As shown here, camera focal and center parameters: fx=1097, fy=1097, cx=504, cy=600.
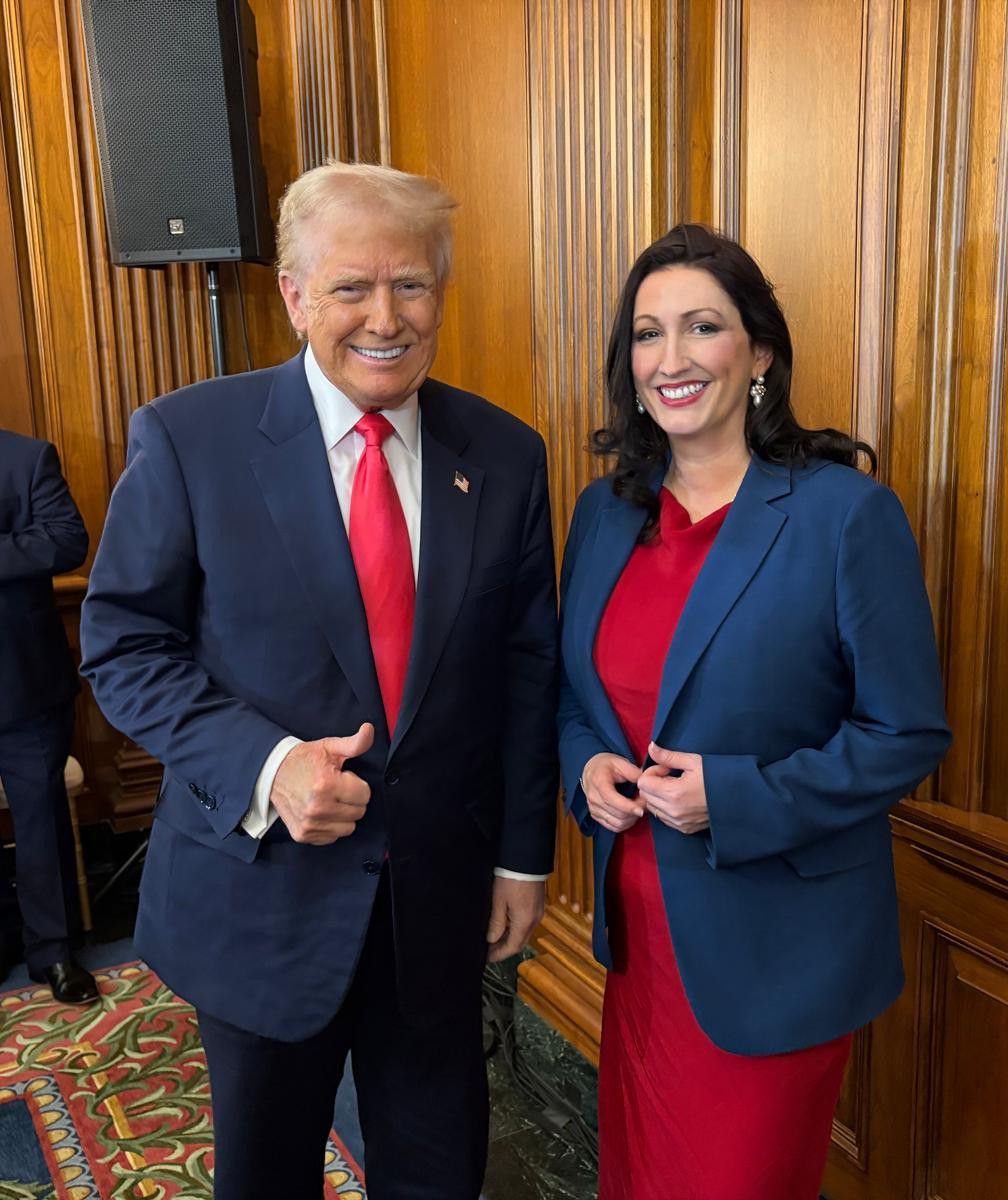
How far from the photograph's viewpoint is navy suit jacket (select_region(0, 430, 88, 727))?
2836 millimetres

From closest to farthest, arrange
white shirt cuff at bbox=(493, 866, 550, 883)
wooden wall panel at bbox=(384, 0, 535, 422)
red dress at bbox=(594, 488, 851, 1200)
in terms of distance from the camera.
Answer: red dress at bbox=(594, 488, 851, 1200)
white shirt cuff at bbox=(493, 866, 550, 883)
wooden wall panel at bbox=(384, 0, 535, 422)

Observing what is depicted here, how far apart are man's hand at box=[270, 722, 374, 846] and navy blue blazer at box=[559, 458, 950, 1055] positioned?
388 millimetres

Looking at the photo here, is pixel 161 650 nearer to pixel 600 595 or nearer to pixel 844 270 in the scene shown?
pixel 600 595

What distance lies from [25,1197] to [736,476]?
6.42 feet

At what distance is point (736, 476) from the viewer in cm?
147

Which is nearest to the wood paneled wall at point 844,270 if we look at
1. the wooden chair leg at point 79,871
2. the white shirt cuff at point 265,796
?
the white shirt cuff at point 265,796

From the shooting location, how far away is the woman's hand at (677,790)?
1.30 m

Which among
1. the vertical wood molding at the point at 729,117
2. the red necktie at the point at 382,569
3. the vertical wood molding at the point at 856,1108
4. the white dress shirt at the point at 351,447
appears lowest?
the vertical wood molding at the point at 856,1108

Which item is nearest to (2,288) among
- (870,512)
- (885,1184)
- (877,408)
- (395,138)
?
(395,138)

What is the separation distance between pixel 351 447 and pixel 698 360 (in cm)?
47

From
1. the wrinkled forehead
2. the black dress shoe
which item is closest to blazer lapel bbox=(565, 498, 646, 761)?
the wrinkled forehead

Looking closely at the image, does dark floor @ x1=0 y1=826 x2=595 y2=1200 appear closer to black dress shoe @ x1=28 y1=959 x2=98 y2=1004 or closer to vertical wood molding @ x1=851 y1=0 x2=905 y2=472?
Result: black dress shoe @ x1=28 y1=959 x2=98 y2=1004

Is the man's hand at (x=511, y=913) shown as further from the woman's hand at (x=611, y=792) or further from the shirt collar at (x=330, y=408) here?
the shirt collar at (x=330, y=408)

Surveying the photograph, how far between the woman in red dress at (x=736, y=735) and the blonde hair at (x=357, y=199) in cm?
31
